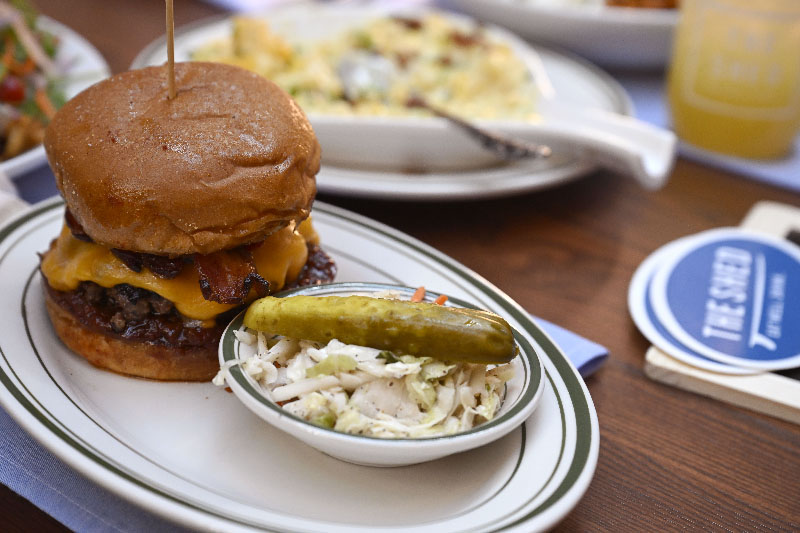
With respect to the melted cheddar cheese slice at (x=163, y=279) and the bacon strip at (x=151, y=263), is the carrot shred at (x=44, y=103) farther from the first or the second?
the bacon strip at (x=151, y=263)

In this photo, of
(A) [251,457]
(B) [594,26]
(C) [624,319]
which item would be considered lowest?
(C) [624,319]

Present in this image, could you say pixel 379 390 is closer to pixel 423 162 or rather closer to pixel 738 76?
pixel 423 162

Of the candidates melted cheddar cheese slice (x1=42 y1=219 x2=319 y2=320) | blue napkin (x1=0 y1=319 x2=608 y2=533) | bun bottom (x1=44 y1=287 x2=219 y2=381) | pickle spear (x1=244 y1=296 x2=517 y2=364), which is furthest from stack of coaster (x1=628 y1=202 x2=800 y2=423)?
blue napkin (x1=0 y1=319 x2=608 y2=533)

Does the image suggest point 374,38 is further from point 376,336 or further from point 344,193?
point 376,336

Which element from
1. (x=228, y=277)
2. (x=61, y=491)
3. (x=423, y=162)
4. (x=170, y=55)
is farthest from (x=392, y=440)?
(x=423, y=162)

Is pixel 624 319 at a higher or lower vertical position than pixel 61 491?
lower

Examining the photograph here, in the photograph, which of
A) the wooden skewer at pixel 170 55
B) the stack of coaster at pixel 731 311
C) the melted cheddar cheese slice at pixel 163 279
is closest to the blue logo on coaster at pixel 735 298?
the stack of coaster at pixel 731 311
